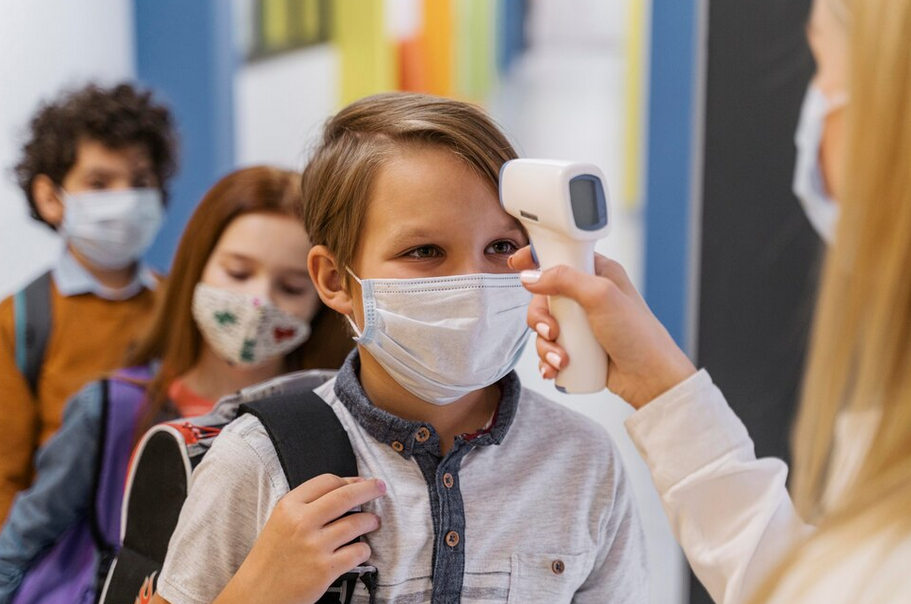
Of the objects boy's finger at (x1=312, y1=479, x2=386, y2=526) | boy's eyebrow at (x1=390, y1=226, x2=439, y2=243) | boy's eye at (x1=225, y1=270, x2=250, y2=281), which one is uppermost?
boy's eyebrow at (x1=390, y1=226, x2=439, y2=243)

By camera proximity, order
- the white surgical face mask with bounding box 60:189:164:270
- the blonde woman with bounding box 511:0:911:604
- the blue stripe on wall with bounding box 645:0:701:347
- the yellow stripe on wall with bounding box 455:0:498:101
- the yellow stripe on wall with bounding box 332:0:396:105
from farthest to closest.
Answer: the yellow stripe on wall with bounding box 455:0:498:101, the yellow stripe on wall with bounding box 332:0:396:105, the blue stripe on wall with bounding box 645:0:701:347, the white surgical face mask with bounding box 60:189:164:270, the blonde woman with bounding box 511:0:911:604

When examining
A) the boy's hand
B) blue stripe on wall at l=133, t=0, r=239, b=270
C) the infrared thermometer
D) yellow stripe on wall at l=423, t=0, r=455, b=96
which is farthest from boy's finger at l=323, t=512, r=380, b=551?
yellow stripe on wall at l=423, t=0, r=455, b=96

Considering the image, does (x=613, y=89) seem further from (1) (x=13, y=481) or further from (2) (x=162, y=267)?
(1) (x=13, y=481)

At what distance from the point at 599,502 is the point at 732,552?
0.33 m

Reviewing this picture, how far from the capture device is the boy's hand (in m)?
1.33

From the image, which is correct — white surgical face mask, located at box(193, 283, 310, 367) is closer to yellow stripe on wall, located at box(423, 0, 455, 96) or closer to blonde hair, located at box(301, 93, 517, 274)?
blonde hair, located at box(301, 93, 517, 274)

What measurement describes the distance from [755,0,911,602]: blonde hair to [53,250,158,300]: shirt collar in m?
2.17

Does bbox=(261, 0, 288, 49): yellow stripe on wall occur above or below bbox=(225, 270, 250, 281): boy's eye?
above

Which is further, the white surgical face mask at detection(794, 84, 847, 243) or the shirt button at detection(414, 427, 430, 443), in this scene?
the white surgical face mask at detection(794, 84, 847, 243)

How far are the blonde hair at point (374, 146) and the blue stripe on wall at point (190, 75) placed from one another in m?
2.04

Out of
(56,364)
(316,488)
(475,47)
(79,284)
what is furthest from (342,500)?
(475,47)

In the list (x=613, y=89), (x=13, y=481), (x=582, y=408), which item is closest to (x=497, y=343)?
(x=13, y=481)

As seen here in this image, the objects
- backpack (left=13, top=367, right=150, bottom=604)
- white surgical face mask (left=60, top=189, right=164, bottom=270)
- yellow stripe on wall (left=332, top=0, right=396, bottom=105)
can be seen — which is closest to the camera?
backpack (left=13, top=367, right=150, bottom=604)

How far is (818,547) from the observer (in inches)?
38.1
